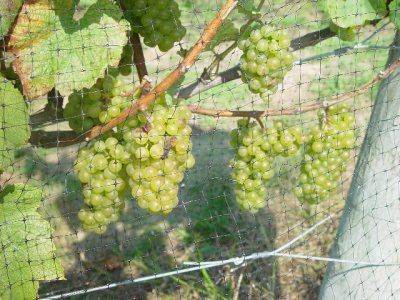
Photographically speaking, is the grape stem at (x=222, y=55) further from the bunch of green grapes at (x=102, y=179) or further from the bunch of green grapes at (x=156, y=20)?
the bunch of green grapes at (x=102, y=179)

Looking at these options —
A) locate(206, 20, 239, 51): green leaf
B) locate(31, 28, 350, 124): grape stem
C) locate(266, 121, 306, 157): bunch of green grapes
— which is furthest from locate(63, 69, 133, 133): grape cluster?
locate(266, 121, 306, 157): bunch of green grapes

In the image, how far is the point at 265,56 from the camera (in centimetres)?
129

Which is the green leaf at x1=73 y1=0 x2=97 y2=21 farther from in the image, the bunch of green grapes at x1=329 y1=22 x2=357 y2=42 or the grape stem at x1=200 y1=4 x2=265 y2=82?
the bunch of green grapes at x1=329 y1=22 x2=357 y2=42

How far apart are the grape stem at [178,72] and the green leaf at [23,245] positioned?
0.20m

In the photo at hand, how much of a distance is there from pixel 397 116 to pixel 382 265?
346 mm

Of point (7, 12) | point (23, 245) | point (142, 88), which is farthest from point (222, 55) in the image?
point (23, 245)

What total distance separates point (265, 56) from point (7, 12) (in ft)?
1.66

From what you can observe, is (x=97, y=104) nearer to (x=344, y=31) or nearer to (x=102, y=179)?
(x=102, y=179)

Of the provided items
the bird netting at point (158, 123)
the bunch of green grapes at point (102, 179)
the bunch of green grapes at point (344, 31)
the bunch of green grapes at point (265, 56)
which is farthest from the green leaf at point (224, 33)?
the bunch of green grapes at point (102, 179)

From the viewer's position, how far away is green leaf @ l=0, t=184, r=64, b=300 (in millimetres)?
1244

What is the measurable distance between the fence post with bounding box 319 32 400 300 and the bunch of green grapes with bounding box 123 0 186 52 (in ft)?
1.60

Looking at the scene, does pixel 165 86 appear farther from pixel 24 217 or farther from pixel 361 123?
pixel 361 123

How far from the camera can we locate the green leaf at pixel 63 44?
119 cm

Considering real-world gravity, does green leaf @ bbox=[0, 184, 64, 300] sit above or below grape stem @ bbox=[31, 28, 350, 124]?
below
